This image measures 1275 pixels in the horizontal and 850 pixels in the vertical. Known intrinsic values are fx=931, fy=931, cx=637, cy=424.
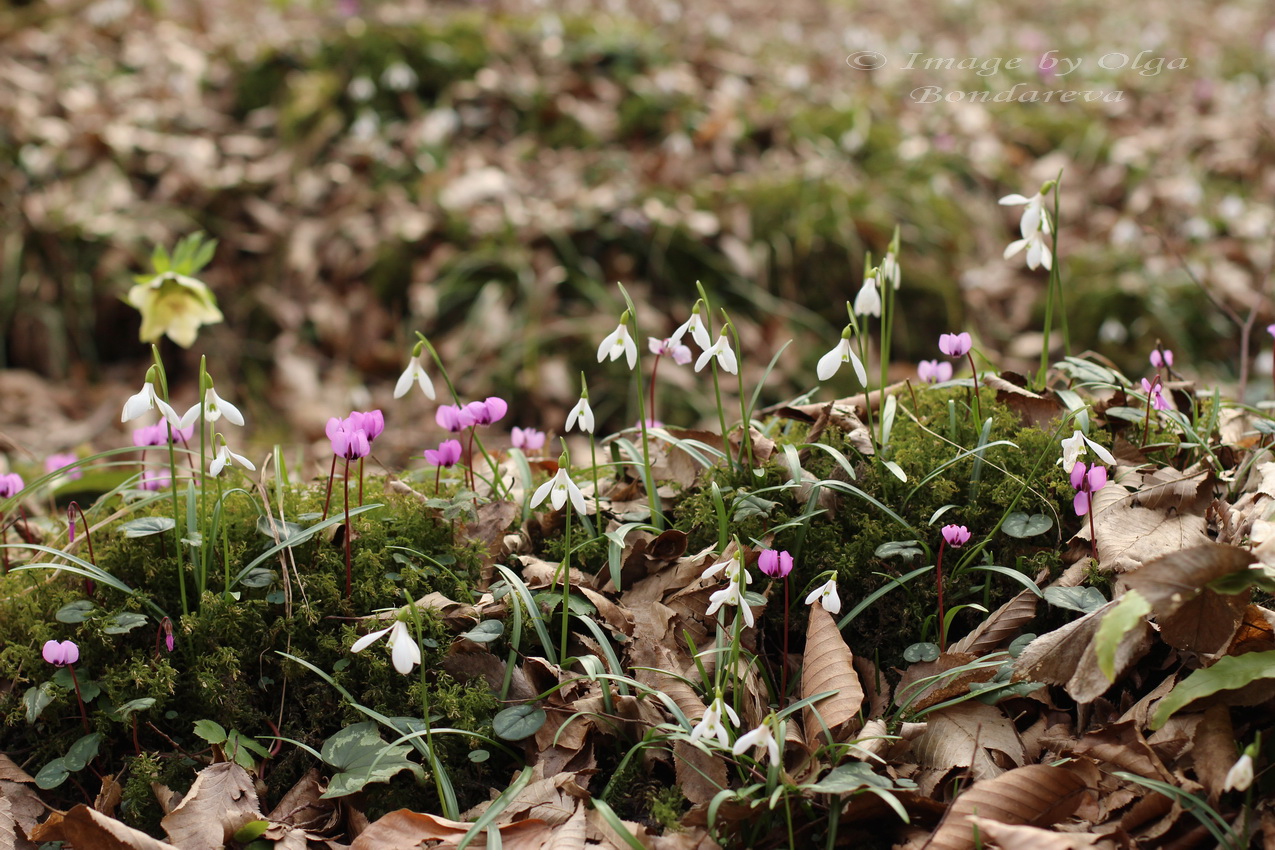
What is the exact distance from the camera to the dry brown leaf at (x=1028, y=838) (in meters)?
1.34

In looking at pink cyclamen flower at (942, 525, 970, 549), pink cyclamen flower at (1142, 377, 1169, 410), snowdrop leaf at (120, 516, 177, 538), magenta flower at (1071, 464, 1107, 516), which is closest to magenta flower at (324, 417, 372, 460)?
snowdrop leaf at (120, 516, 177, 538)

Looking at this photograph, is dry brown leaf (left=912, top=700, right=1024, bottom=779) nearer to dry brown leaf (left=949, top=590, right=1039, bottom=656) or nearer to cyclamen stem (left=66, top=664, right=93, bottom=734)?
dry brown leaf (left=949, top=590, right=1039, bottom=656)

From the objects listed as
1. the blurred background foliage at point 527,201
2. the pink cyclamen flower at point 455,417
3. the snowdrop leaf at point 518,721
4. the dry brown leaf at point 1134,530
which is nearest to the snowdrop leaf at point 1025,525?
the dry brown leaf at point 1134,530

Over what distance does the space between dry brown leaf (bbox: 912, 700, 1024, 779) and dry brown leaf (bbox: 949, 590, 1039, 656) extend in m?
0.13

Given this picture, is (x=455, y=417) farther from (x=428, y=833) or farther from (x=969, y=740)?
(x=969, y=740)

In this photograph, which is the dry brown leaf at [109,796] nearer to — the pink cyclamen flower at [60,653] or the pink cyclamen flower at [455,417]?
the pink cyclamen flower at [60,653]

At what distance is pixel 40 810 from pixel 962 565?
175 cm

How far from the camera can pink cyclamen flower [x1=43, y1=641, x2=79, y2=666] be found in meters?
1.63

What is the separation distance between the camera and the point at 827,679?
1.66 metres

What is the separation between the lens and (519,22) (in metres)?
6.79

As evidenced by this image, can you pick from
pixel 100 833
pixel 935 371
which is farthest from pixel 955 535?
pixel 100 833

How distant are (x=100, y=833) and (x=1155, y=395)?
2.17m

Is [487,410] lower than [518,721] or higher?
higher

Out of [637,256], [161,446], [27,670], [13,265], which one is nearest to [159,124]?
[13,265]
